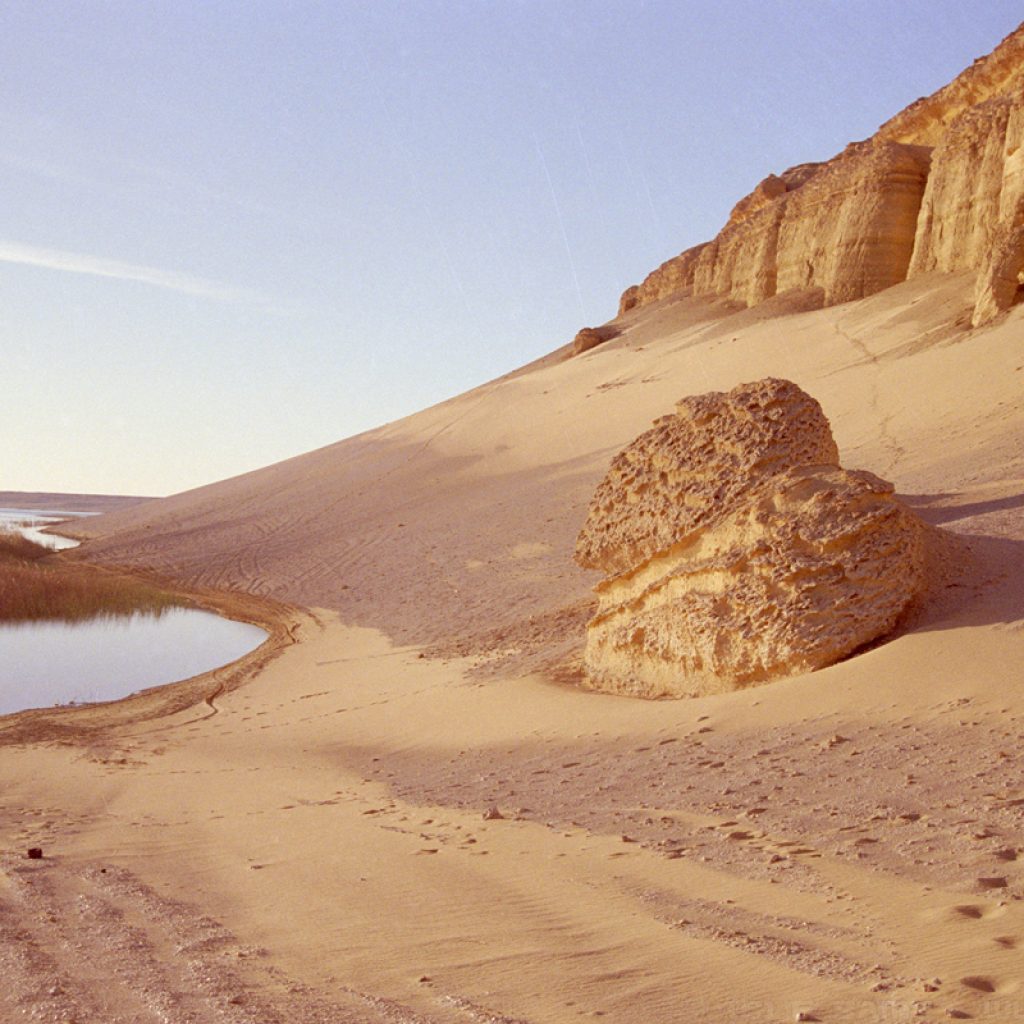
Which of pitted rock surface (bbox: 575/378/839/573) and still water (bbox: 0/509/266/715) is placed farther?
still water (bbox: 0/509/266/715)

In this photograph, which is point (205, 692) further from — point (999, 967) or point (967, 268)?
point (967, 268)

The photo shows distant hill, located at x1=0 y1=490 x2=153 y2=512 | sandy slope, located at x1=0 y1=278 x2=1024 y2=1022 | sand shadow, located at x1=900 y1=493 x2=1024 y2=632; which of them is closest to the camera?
sandy slope, located at x1=0 y1=278 x2=1024 y2=1022

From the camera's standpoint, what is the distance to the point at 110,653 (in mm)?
15812

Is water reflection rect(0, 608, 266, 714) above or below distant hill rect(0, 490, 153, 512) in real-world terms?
below

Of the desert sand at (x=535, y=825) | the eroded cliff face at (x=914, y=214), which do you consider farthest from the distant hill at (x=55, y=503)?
the desert sand at (x=535, y=825)

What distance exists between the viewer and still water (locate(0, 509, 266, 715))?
13.1m

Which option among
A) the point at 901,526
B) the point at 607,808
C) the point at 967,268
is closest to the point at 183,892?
the point at 607,808

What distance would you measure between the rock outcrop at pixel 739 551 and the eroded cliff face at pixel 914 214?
14.4 m

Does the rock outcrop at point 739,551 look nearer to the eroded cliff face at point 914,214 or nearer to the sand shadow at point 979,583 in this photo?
the sand shadow at point 979,583

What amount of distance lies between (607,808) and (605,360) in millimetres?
33475

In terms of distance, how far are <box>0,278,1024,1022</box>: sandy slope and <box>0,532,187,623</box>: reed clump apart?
7149mm

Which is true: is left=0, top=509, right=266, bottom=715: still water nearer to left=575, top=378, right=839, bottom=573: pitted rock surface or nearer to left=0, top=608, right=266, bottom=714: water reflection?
left=0, top=608, right=266, bottom=714: water reflection

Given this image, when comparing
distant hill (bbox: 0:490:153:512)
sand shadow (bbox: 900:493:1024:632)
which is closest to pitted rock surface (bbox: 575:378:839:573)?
sand shadow (bbox: 900:493:1024:632)

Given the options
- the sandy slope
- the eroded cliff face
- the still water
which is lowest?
the sandy slope
